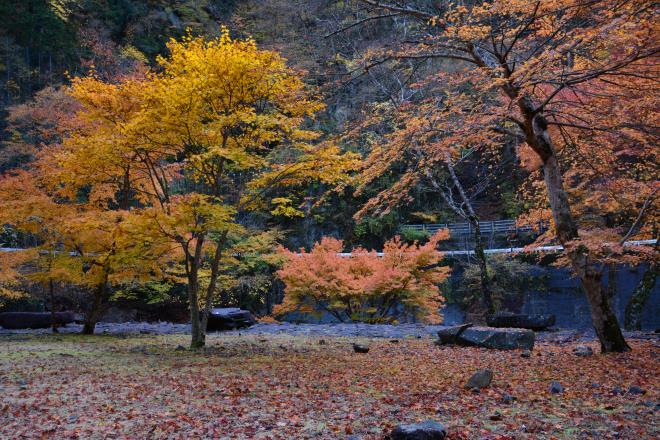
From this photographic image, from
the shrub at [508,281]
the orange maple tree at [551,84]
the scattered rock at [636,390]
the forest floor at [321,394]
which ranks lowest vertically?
the forest floor at [321,394]

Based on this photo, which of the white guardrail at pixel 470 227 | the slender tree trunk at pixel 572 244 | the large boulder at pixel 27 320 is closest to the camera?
the slender tree trunk at pixel 572 244

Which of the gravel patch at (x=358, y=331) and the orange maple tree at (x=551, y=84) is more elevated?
the orange maple tree at (x=551, y=84)

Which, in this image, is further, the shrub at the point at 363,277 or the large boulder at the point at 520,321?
the shrub at the point at 363,277

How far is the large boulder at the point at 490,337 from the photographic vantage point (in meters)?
9.66

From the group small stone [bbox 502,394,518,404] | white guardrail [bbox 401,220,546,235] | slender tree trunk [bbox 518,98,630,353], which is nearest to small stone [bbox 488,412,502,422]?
small stone [bbox 502,394,518,404]

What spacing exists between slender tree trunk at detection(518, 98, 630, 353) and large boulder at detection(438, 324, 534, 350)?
171 centimetres

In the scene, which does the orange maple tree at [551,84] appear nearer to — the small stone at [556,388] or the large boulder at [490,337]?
the large boulder at [490,337]

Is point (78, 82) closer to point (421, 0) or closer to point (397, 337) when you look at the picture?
point (421, 0)

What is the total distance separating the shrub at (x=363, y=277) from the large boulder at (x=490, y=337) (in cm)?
432

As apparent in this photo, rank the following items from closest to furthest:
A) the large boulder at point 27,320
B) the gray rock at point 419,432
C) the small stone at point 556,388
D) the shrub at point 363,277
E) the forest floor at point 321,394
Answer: the gray rock at point 419,432 → the forest floor at point 321,394 → the small stone at point 556,388 → the shrub at point 363,277 → the large boulder at point 27,320

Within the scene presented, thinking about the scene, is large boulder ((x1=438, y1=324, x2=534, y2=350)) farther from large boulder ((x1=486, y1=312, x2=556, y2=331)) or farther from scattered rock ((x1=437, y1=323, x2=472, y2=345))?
large boulder ((x1=486, y1=312, x2=556, y2=331))

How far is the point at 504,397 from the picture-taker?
5.28m

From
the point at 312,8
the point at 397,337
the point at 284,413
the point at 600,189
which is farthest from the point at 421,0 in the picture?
the point at 397,337

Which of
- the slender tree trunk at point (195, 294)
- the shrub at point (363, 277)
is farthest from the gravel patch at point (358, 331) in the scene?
the slender tree trunk at point (195, 294)
